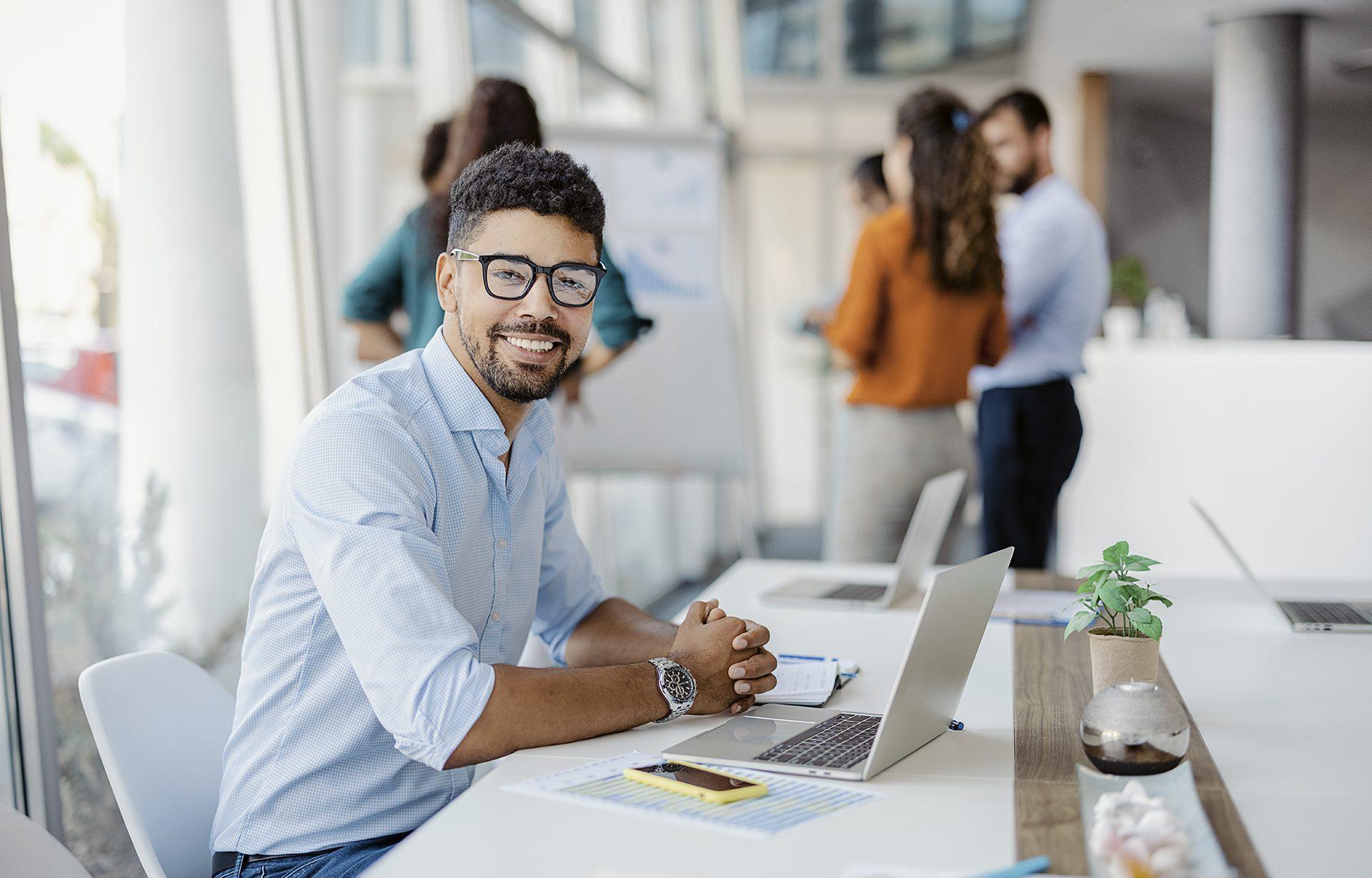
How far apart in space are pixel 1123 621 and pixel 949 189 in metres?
1.73

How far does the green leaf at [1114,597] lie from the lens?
1.46 m

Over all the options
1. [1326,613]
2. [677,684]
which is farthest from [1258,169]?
[677,684]

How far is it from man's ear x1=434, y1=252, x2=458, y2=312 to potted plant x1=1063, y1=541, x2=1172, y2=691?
2.89ft

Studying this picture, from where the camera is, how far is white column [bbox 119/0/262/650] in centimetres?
239

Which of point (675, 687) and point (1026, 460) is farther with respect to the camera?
point (1026, 460)

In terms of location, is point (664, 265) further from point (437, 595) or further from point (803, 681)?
point (437, 595)

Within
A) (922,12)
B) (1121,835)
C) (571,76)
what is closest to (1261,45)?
(922,12)

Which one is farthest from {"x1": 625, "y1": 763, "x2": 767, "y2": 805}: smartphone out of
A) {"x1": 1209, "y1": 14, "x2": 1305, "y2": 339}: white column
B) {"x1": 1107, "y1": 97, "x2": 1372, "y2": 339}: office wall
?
{"x1": 1209, "y1": 14, "x2": 1305, "y2": 339}: white column

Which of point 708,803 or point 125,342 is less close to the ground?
point 125,342

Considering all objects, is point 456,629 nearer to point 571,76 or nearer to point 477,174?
point 477,174

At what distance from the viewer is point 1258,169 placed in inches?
258

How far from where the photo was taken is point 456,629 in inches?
52.3

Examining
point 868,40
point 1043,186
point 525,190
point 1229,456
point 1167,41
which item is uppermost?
point 868,40

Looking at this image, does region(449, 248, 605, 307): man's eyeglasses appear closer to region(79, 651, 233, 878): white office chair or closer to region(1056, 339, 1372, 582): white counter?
region(79, 651, 233, 878): white office chair
